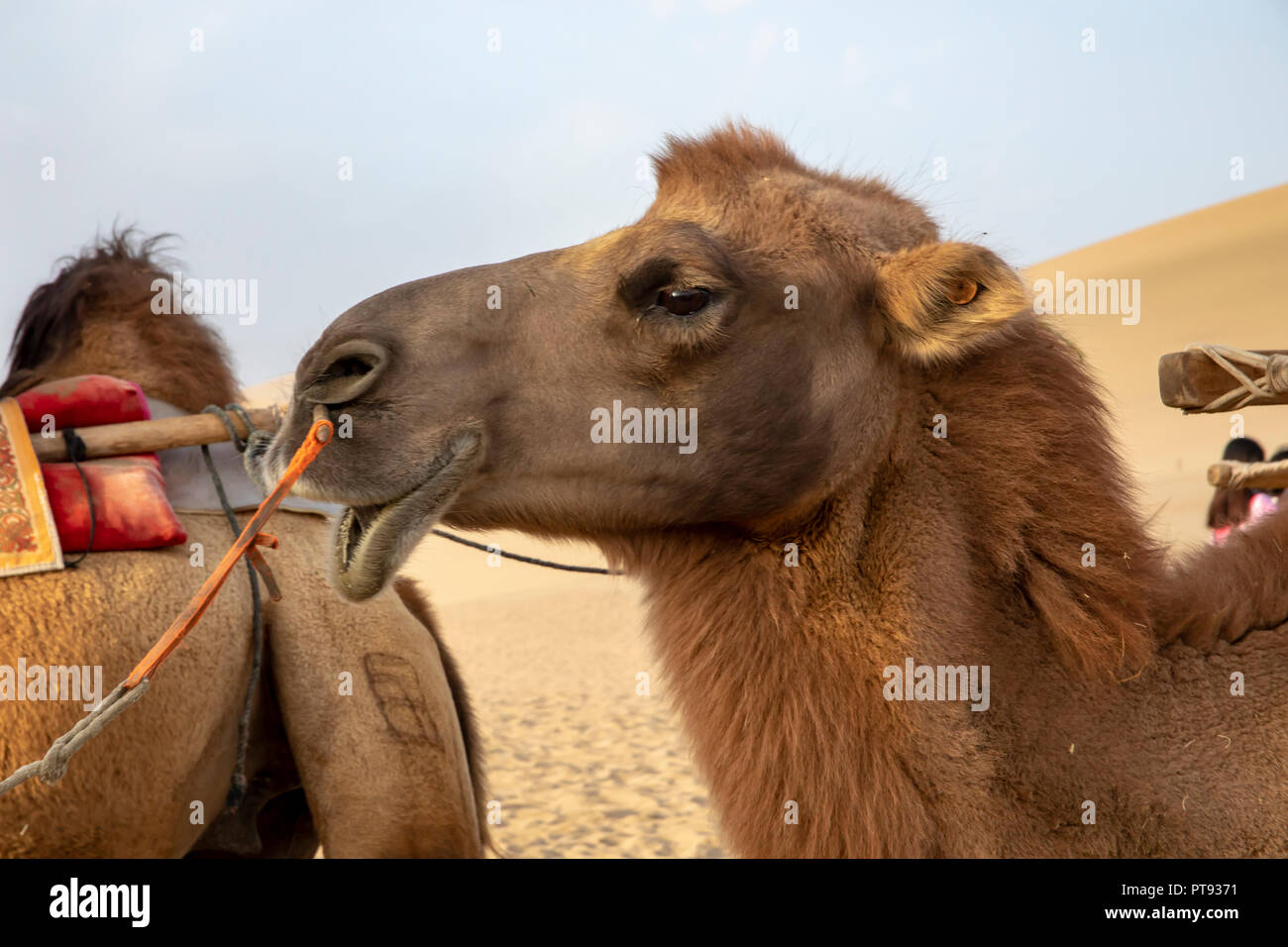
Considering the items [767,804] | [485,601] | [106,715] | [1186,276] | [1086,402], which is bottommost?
[485,601]

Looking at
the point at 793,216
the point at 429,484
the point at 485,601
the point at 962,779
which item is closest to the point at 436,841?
the point at 429,484

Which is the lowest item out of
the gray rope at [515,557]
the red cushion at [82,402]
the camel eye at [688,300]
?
the gray rope at [515,557]

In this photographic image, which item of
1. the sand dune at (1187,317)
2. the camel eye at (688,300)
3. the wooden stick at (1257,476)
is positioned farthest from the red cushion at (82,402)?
the sand dune at (1187,317)

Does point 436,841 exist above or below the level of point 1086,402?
below

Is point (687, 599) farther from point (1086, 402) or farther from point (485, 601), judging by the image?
point (485, 601)

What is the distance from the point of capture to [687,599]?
7.73ft

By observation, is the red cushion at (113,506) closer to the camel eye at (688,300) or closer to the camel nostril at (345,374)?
the camel nostril at (345,374)

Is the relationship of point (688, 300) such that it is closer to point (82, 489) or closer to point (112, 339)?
point (82, 489)

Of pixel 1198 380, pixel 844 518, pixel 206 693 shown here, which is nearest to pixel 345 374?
pixel 844 518

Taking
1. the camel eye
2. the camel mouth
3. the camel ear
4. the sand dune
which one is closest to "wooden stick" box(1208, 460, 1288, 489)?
the camel ear

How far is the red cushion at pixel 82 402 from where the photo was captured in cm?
316

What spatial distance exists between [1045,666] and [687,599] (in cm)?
76

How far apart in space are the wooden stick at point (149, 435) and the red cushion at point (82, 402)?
0.05 metres

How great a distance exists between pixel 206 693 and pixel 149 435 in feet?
2.66
